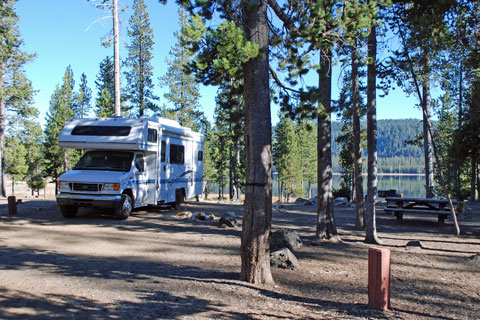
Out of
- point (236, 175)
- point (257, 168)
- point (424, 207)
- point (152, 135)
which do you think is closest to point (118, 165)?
point (152, 135)

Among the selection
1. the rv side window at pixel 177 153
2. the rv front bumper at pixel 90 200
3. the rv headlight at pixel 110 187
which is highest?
the rv side window at pixel 177 153

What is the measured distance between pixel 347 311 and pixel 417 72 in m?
6.84

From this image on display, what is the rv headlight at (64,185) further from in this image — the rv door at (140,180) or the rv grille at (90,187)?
the rv door at (140,180)

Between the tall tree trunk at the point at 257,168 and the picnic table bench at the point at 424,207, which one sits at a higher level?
the tall tree trunk at the point at 257,168

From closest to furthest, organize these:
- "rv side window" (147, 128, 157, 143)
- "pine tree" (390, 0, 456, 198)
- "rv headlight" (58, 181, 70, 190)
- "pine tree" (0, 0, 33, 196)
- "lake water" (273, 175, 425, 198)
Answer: "pine tree" (390, 0, 456, 198)
"rv headlight" (58, 181, 70, 190)
"rv side window" (147, 128, 157, 143)
"pine tree" (0, 0, 33, 196)
"lake water" (273, 175, 425, 198)

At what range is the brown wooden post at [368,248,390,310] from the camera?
176 inches

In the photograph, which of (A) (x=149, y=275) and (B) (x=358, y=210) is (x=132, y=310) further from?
(B) (x=358, y=210)

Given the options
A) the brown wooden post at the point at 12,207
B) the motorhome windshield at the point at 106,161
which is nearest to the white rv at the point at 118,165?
the motorhome windshield at the point at 106,161

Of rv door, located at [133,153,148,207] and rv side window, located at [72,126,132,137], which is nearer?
rv side window, located at [72,126,132,137]

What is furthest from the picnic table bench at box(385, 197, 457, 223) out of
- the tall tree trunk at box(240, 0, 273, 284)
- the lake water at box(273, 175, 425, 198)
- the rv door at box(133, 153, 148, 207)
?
the lake water at box(273, 175, 425, 198)

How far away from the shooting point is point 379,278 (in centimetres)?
448

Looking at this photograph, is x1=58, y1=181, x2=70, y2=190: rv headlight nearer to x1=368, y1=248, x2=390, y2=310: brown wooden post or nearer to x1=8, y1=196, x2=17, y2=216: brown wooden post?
x1=8, y1=196, x2=17, y2=216: brown wooden post

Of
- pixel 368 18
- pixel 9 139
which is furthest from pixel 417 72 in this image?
pixel 9 139

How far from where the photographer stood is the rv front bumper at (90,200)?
35.4 feet
